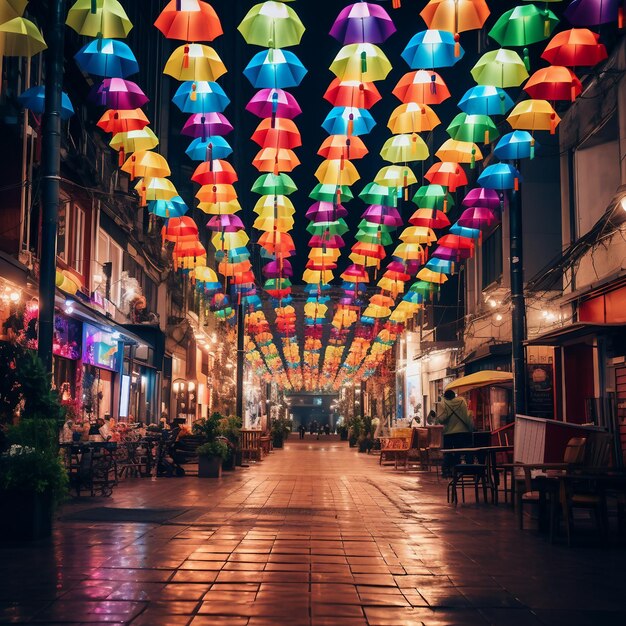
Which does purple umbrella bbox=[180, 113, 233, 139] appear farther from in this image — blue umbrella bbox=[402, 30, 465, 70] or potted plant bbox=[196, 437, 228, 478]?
potted plant bbox=[196, 437, 228, 478]

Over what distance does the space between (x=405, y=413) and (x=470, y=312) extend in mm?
17081

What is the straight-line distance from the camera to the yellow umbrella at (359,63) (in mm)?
11078

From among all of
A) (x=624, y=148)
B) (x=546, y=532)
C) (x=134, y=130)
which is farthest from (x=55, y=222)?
(x=624, y=148)

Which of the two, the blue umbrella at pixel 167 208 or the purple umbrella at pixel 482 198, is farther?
the blue umbrella at pixel 167 208

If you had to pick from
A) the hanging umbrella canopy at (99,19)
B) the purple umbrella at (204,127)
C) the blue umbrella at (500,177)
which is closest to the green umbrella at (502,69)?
the blue umbrella at (500,177)

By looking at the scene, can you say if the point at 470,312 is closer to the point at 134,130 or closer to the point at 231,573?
the point at 134,130

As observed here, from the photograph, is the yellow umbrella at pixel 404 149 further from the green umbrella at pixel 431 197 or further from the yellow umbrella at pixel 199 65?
the yellow umbrella at pixel 199 65

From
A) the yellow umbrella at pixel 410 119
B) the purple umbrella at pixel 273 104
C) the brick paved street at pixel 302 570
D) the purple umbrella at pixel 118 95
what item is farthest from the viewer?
the yellow umbrella at pixel 410 119

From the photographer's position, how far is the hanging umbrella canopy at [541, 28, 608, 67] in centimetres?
1088

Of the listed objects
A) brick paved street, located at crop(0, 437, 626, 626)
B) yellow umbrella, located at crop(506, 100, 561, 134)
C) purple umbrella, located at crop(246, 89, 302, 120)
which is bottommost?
brick paved street, located at crop(0, 437, 626, 626)

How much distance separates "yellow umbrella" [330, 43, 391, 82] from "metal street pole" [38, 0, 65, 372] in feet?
11.7

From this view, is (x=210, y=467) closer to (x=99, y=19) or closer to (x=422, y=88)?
(x=422, y=88)

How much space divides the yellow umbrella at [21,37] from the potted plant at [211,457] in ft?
35.2

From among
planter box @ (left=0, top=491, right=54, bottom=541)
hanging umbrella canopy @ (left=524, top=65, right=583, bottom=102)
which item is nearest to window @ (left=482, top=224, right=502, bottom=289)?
hanging umbrella canopy @ (left=524, top=65, right=583, bottom=102)
